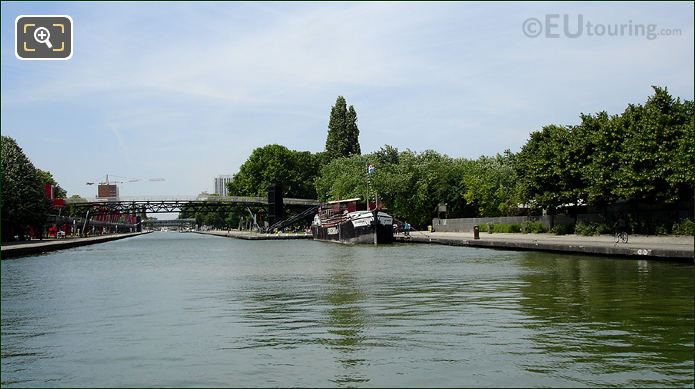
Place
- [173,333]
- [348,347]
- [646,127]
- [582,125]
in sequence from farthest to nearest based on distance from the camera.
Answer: [582,125]
[646,127]
[173,333]
[348,347]

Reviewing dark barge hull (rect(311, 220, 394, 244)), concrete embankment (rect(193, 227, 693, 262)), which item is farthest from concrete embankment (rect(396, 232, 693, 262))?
dark barge hull (rect(311, 220, 394, 244))

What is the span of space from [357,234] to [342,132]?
211 feet

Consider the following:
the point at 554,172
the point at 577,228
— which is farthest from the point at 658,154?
the point at 577,228

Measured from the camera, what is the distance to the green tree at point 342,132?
480 ft

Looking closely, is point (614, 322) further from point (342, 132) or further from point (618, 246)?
point (342, 132)

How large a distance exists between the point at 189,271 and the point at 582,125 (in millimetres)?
38572

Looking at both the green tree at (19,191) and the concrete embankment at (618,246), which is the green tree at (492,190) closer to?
the concrete embankment at (618,246)

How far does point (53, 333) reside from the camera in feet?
60.2

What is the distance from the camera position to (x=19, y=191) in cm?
8250

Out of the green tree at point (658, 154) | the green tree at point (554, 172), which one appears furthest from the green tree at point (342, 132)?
the green tree at point (658, 154)

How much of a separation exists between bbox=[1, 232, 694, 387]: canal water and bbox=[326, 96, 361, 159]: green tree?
375 ft

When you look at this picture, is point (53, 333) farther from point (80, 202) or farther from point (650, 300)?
point (80, 202)

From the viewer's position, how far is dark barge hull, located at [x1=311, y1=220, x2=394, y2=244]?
81.6m

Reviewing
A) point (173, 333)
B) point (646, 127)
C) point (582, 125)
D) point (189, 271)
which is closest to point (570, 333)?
point (173, 333)
